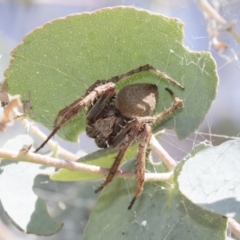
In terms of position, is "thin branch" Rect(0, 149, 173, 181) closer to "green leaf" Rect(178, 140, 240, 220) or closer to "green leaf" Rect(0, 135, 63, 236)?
"green leaf" Rect(178, 140, 240, 220)

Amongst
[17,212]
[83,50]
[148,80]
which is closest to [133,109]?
[148,80]

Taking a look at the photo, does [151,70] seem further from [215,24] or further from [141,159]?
[215,24]

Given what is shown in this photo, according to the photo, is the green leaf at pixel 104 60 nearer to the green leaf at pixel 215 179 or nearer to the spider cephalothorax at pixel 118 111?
the spider cephalothorax at pixel 118 111

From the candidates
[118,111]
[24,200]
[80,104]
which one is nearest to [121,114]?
[118,111]

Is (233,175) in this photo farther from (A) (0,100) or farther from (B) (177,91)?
(A) (0,100)

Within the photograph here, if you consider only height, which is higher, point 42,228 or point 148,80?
point 148,80
